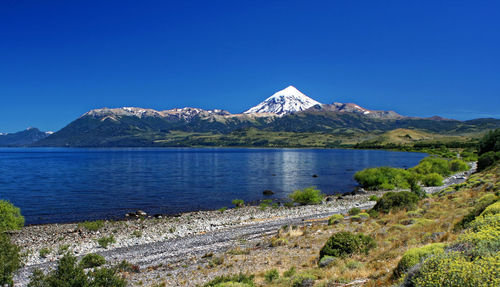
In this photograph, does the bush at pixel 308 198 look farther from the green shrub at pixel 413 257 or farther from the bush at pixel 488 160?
the bush at pixel 488 160

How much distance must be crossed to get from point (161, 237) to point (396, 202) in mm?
25264

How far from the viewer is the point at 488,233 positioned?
9.64 m

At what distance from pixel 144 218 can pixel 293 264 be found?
3115 centimetres

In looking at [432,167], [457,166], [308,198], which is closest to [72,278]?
[308,198]

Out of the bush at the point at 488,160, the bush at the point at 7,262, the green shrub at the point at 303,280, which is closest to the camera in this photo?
the green shrub at the point at 303,280

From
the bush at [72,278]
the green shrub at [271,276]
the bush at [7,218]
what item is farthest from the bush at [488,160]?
the bush at [7,218]

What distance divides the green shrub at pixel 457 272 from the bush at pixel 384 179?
212ft

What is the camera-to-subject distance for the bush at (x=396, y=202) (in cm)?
3152

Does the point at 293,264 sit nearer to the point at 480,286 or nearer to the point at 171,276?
the point at 171,276

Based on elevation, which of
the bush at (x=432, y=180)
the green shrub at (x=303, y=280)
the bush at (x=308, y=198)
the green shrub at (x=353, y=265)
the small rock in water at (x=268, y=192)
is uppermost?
the green shrub at (x=353, y=265)

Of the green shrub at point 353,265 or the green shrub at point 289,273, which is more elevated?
the green shrub at point 353,265

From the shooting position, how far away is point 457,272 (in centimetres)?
724

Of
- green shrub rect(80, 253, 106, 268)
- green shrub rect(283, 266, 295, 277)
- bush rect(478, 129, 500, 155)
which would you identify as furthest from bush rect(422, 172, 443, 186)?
green shrub rect(80, 253, 106, 268)

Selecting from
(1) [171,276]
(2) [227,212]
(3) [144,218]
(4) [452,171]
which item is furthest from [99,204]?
(4) [452,171]
